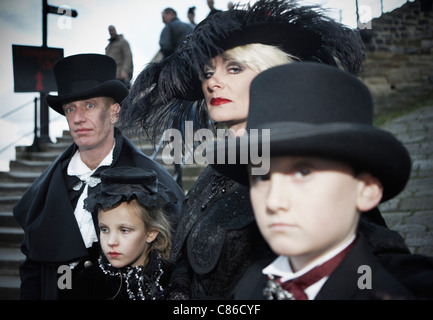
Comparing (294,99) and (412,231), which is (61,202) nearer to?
(294,99)

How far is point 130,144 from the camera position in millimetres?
2992

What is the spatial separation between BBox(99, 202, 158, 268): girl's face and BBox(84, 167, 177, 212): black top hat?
6cm

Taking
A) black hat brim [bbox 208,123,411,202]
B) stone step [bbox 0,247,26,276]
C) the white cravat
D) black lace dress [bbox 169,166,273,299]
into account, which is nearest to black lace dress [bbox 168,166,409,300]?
black lace dress [bbox 169,166,273,299]

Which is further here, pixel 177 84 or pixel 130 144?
pixel 130 144

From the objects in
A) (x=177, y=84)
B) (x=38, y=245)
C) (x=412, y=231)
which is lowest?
(x=412, y=231)

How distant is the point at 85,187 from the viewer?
276 centimetres

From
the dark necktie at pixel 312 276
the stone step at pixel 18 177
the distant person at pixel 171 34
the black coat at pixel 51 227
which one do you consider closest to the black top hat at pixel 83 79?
the black coat at pixel 51 227

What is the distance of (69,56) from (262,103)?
1910mm

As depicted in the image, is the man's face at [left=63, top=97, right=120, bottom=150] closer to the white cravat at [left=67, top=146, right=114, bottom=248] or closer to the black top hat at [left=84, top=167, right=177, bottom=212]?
the white cravat at [left=67, top=146, right=114, bottom=248]

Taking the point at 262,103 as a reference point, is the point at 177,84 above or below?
above

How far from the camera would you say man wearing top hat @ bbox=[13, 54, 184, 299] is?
8.39 ft
